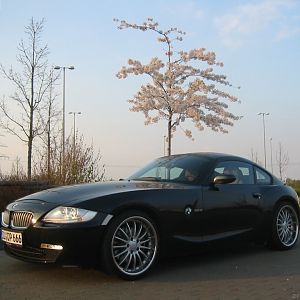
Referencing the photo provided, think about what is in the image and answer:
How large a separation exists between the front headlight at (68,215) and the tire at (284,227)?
3.15m

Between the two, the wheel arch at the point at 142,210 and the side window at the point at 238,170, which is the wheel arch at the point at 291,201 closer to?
the side window at the point at 238,170

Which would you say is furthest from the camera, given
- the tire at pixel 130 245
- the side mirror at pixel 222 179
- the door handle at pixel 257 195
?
the door handle at pixel 257 195

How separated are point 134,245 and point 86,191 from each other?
812 mm

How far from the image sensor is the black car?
5488 mm

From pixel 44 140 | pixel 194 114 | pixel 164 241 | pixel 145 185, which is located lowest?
pixel 164 241

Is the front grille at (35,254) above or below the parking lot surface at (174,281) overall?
above

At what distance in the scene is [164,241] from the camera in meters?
6.06

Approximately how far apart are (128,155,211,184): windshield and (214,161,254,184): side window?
0.22 meters

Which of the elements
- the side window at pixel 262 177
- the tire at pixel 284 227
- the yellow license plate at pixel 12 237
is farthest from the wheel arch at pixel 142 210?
the tire at pixel 284 227

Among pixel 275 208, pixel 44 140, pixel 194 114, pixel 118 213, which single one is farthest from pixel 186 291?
pixel 194 114

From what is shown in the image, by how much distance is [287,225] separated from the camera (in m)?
7.79

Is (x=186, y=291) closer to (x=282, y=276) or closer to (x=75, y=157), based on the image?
(x=282, y=276)

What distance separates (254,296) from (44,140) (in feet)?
52.2

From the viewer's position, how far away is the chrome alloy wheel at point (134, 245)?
224 inches
